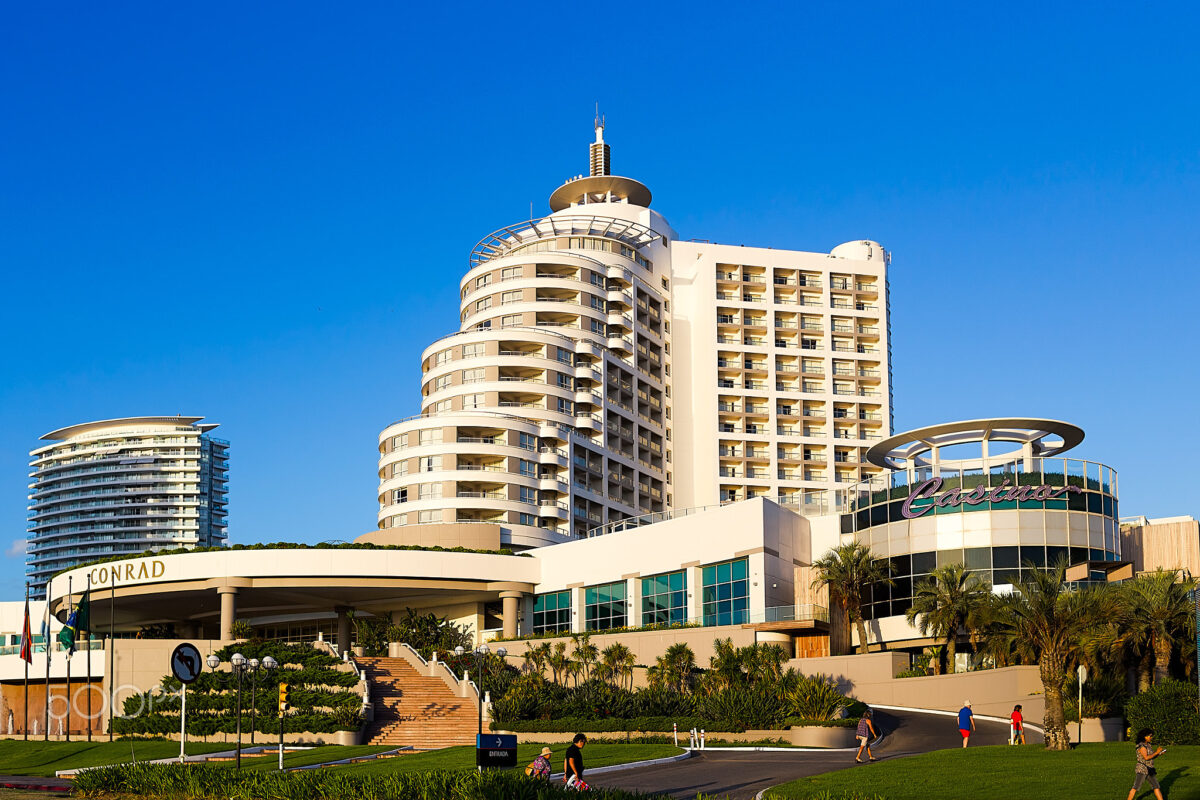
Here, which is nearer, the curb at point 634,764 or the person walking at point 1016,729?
the curb at point 634,764

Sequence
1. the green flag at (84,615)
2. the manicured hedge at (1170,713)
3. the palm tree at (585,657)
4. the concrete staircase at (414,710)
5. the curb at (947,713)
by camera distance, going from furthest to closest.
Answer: the green flag at (84,615) < the palm tree at (585,657) < the concrete staircase at (414,710) < the curb at (947,713) < the manicured hedge at (1170,713)

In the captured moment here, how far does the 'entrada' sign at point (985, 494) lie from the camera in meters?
67.4

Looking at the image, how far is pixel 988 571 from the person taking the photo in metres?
67.0

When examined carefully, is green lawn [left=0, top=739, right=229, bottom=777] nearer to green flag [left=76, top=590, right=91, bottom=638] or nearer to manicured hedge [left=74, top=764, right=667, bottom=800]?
green flag [left=76, top=590, right=91, bottom=638]

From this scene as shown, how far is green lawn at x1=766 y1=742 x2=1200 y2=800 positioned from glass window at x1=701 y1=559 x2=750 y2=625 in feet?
102

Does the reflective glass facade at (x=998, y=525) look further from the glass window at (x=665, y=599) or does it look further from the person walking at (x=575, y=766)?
the person walking at (x=575, y=766)

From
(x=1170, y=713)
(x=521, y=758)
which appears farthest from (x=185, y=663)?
(x=1170, y=713)

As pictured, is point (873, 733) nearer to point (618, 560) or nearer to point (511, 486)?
point (618, 560)

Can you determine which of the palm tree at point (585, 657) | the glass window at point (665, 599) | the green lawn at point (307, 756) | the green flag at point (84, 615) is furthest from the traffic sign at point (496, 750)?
the green flag at point (84, 615)

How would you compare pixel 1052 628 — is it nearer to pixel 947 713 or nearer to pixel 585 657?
pixel 947 713

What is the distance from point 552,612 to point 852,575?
24.4 metres

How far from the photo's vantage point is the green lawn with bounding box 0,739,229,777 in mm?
48750

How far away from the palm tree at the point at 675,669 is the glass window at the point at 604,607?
16769 millimetres

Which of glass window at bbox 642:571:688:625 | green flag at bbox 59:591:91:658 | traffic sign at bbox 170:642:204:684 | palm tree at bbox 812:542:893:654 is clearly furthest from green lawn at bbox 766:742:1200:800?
green flag at bbox 59:591:91:658
